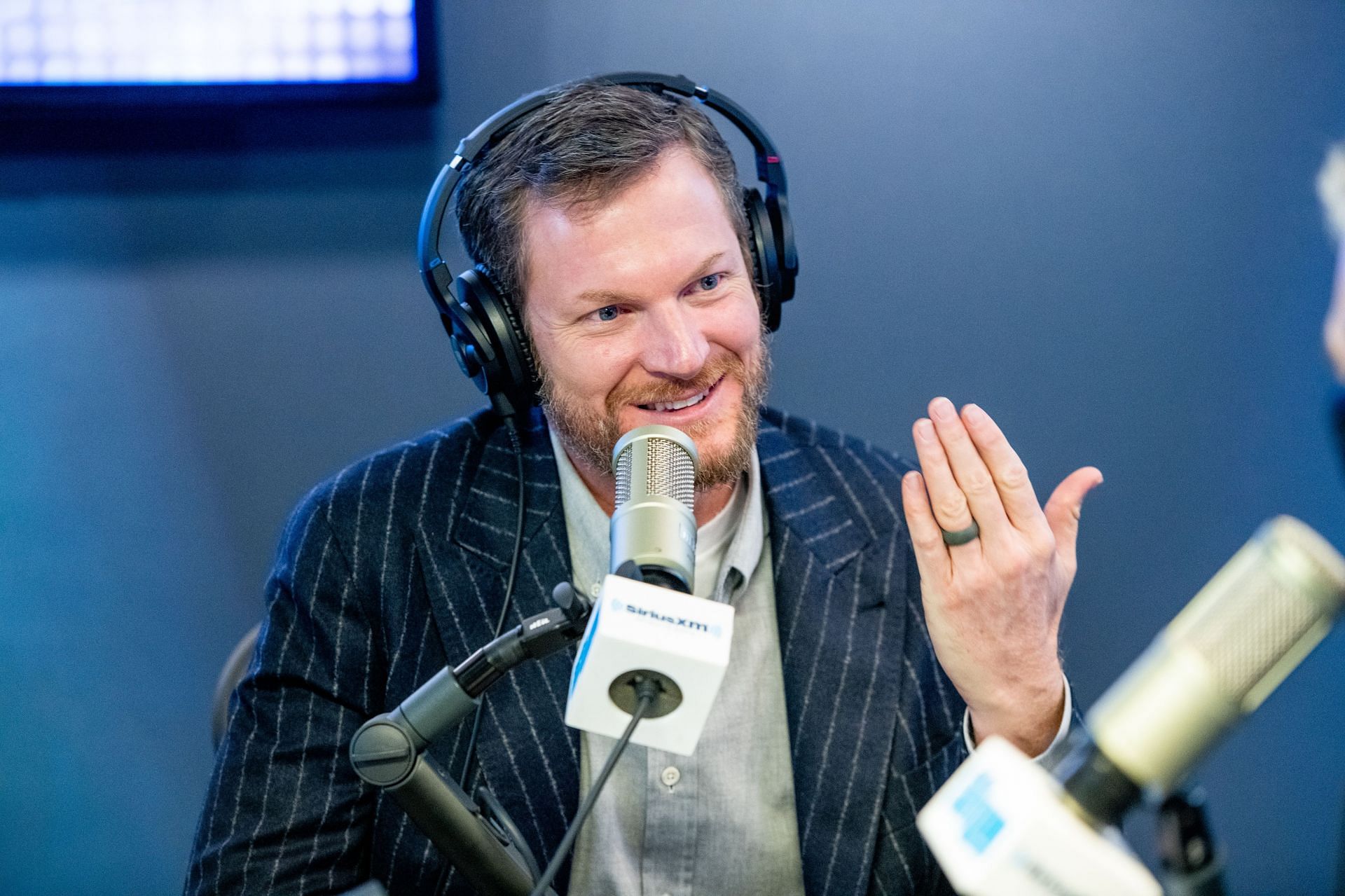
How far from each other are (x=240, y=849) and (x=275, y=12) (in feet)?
3.90

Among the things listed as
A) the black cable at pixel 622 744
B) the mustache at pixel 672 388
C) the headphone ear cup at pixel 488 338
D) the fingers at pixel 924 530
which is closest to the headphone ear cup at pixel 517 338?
the headphone ear cup at pixel 488 338

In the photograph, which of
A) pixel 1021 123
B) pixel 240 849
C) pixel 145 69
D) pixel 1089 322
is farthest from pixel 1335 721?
pixel 145 69

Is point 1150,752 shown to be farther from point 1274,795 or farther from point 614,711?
point 1274,795

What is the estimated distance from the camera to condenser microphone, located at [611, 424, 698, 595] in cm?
76

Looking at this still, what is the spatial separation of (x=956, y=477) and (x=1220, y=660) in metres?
0.59

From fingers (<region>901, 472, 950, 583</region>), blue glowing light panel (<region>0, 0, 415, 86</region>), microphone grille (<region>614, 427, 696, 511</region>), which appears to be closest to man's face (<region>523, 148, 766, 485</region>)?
fingers (<region>901, 472, 950, 583</region>)

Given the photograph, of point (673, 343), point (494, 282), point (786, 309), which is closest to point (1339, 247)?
point (673, 343)

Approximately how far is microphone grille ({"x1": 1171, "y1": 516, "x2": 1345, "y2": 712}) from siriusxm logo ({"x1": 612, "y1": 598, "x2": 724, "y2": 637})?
0.27 m

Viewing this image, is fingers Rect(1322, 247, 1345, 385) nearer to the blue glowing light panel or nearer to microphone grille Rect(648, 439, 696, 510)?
microphone grille Rect(648, 439, 696, 510)

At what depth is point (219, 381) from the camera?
6.44ft

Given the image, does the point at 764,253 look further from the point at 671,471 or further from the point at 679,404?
the point at 671,471

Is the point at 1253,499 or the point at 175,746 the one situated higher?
the point at 1253,499

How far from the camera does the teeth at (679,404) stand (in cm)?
144

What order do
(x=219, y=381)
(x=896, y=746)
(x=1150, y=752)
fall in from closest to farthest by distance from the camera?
(x=1150, y=752), (x=896, y=746), (x=219, y=381)
